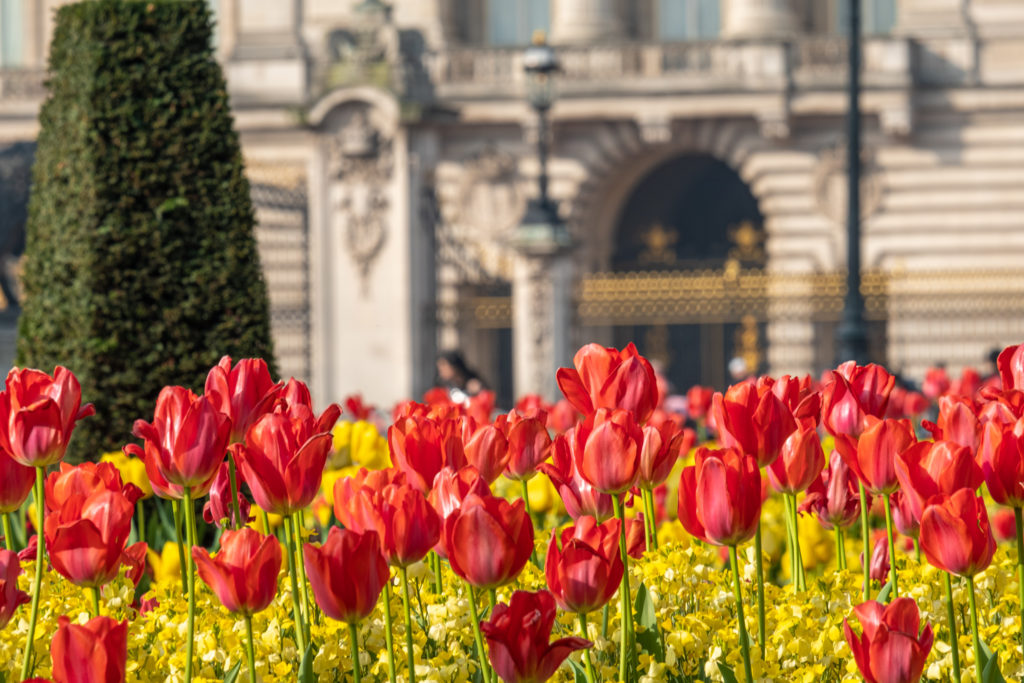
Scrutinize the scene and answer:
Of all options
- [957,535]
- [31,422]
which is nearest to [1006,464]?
[957,535]

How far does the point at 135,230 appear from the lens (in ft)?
19.4

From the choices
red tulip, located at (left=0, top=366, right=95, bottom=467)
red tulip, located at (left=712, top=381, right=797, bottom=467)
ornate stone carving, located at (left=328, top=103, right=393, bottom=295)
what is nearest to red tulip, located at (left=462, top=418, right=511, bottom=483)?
red tulip, located at (left=712, top=381, right=797, bottom=467)

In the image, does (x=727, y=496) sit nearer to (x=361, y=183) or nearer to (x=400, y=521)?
(x=400, y=521)

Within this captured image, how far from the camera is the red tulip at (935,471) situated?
253 cm

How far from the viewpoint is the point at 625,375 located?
120 inches

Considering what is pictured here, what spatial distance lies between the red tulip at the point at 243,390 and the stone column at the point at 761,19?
2442 cm

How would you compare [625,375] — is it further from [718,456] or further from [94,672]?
[94,672]

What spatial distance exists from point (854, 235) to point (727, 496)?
43.2 feet

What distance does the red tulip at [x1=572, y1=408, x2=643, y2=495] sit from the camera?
271 centimetres

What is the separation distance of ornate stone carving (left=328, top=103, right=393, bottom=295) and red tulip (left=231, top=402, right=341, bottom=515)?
19.3 meters

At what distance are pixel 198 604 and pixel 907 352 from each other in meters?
21.1

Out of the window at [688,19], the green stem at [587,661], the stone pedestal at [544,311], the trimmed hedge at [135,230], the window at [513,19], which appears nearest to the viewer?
the green stem at [587,661]

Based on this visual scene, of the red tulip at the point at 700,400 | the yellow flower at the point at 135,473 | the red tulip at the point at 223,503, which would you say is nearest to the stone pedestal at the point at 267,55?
the red tulip at the point at 700,400

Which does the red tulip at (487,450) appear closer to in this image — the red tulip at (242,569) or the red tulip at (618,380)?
the red tulip at (618,380)
